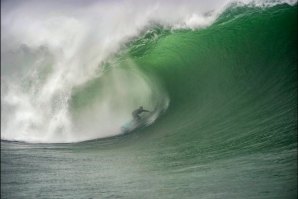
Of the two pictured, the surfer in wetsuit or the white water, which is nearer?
the white water

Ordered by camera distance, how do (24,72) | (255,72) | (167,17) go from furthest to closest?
(255,72), (167,17), (24,72)

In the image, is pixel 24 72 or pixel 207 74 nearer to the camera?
pixel 24 72

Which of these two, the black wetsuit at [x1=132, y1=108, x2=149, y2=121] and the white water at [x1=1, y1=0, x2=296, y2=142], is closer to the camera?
the white water at [x1=1, y1=0, x2=296, y2=142]

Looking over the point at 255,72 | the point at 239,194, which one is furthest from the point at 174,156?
the point at 255,72

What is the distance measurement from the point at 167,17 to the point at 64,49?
0.91m

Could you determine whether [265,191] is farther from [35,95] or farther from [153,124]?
[35,95]

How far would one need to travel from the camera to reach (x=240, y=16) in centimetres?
365

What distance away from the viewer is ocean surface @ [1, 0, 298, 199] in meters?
2.79

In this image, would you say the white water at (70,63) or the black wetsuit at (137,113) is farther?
the black wetsuit at (137,113)

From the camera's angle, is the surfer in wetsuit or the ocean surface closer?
the ocean surface

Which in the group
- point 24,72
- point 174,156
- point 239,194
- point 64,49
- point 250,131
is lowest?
point 239,194

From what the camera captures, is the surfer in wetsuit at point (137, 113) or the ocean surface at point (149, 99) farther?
the surfer in wetsuit at point (137, 113)

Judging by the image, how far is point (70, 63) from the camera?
297 centimetres

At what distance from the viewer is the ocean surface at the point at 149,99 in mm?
2787
